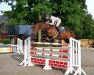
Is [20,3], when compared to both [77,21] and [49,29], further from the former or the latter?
[49,29]

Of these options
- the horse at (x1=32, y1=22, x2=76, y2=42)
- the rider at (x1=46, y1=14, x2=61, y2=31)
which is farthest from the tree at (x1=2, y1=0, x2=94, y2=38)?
the rider at (x1=46, y1=14, x2=61, y2=31)

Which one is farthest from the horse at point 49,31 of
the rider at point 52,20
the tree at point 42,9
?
the tree at point 42,9

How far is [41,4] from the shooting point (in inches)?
1940

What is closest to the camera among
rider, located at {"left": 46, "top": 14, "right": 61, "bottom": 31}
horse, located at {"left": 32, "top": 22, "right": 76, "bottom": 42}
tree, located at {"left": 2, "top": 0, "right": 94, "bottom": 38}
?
horse, located at {"left": 32, "top": 22, "right": 76, "bottom": 42}

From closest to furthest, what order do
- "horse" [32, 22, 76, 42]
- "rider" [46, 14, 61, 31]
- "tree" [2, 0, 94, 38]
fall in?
"horse" [32, 22, 76, 42]
"rider" [46, 14, 61, 31]
"tree" [2, 0, 94, 38]

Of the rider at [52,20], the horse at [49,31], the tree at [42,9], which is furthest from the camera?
the tree at [42,9]

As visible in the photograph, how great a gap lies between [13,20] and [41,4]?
498cm

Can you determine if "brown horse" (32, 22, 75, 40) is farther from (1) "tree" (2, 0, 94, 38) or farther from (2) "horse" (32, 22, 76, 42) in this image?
(1) "tree" (2, 0, 94, 38)

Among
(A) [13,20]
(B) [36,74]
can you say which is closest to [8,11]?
(A) [13,20]

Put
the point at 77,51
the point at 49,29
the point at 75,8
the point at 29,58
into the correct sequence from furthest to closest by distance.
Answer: the point at 75,8 < the point at 29,58 < the point at 49,29 < the point at 77,51

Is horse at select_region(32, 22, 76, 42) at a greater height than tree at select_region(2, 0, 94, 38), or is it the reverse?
tree at select_region(2, 0, 94, 38)

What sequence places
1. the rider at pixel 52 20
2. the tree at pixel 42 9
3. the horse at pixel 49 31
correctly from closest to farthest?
the horse at pixel 49 31 < the rider at pixel 52 20 < the tree at pixel 42 9

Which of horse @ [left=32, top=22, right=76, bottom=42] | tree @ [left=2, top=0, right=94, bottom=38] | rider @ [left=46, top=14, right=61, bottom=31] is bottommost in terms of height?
horse @ [left=32, top=22, right=76, bottom=42]

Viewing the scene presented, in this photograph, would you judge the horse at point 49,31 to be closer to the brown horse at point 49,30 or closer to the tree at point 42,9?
the brown horse at point 49,30
